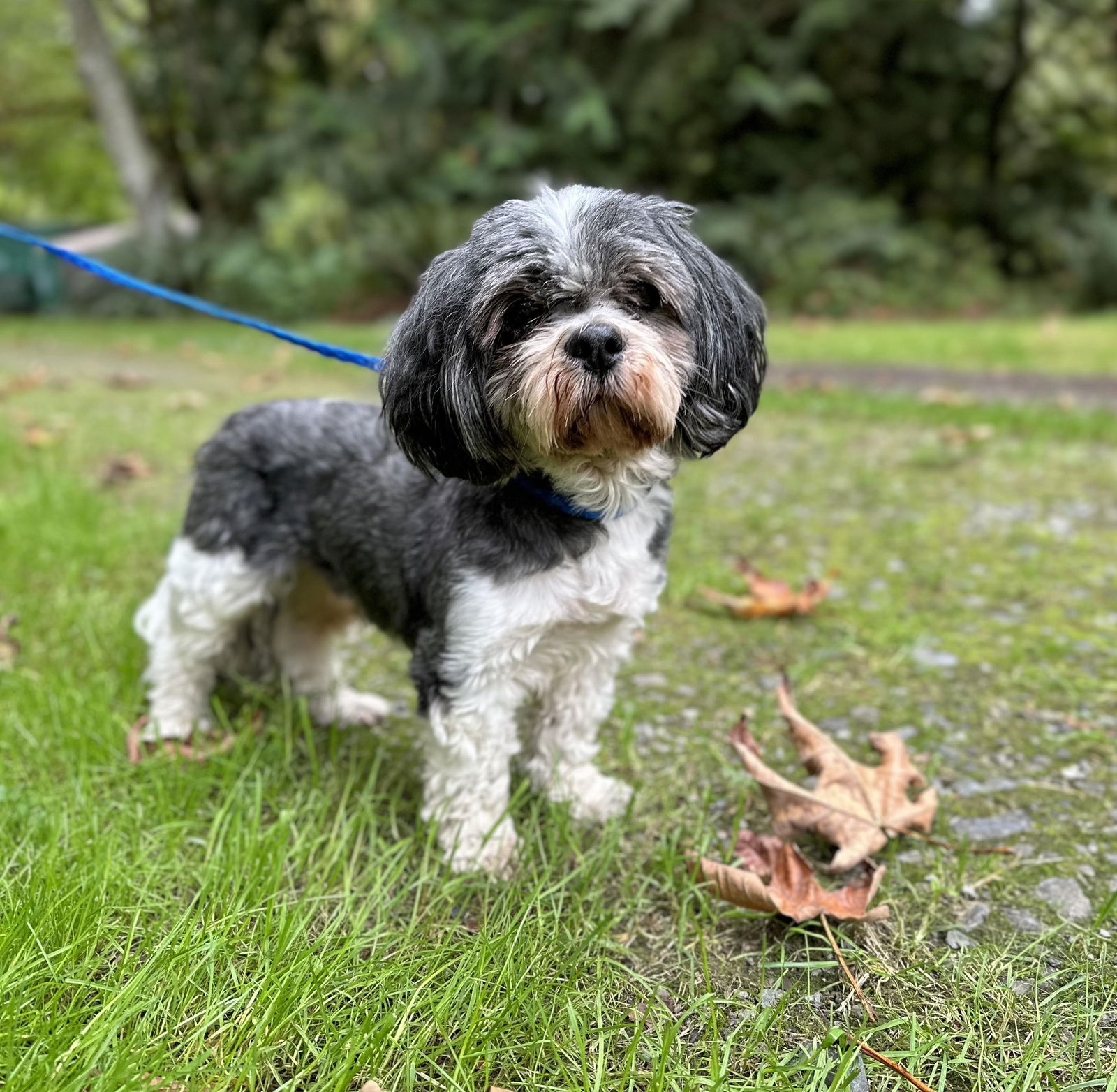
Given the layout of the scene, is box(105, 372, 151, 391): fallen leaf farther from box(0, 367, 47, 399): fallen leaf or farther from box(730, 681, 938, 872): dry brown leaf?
box(730, 681, 938, 872): dry brown leaf

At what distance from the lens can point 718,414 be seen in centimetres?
248

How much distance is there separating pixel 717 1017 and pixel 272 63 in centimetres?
2187

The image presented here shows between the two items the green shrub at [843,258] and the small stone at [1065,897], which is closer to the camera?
the small stone at [1065,897]

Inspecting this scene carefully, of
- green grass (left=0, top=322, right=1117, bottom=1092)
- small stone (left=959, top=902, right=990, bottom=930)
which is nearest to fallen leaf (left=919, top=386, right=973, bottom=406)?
green grass (left=0, top=322, right=1117, bottom=1092)

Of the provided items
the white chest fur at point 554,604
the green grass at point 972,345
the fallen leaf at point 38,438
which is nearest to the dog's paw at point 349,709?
the white chest fur at point 554,604

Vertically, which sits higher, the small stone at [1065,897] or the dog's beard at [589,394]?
the dog's beard at [589,394]

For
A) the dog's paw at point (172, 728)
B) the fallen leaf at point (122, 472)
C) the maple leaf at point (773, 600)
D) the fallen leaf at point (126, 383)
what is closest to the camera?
the dog's paw at point (172, 728)

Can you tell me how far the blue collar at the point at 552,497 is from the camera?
255 cm

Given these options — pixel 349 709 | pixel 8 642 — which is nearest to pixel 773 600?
pixel 349 709

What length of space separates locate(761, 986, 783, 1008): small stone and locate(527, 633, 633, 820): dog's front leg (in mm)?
761

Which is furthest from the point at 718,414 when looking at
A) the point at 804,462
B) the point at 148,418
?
the point at 148,418

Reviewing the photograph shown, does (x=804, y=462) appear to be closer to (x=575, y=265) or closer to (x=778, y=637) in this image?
(x=778, y=637)

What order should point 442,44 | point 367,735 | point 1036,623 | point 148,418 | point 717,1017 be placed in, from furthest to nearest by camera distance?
point 442,44, point 148,418, point 1036,623, point 367,735, point 717,1017

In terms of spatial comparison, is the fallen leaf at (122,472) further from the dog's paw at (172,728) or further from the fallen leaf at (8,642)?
the dog's paw at (172,728)
